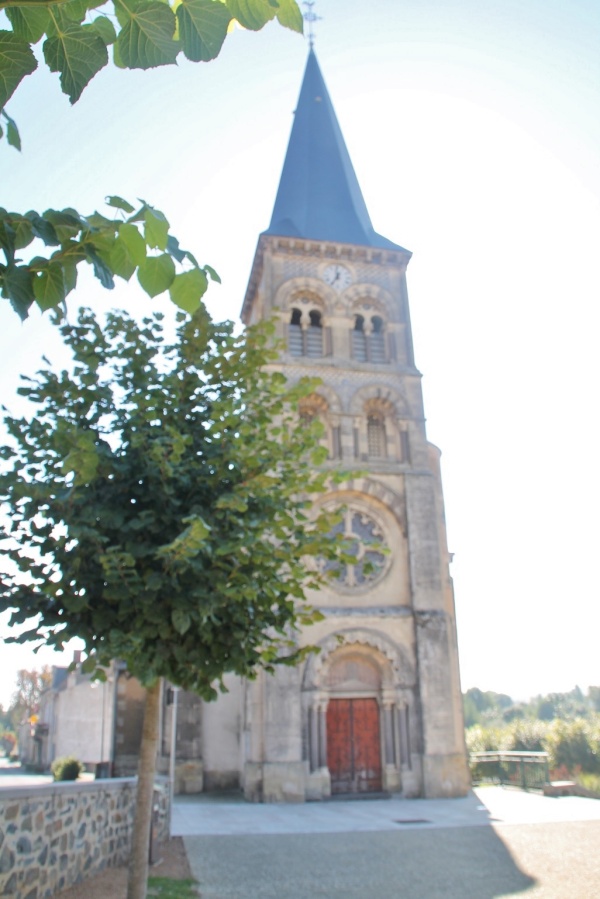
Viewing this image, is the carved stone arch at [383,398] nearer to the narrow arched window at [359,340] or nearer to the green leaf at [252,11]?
the narrow arched window at [359,340]

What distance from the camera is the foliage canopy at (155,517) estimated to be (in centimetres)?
680

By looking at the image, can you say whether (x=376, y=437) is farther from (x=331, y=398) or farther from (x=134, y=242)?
(x=134, y=242)

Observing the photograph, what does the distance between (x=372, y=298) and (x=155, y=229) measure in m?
22.9

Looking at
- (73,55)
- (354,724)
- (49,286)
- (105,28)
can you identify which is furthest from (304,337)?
(73,55)

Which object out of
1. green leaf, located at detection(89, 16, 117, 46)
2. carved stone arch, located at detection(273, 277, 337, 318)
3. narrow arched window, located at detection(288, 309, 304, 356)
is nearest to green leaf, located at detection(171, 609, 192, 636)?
green leaf, located at detection(89, 16, 117, 46)

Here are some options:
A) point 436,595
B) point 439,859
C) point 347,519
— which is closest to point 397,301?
point 347,519

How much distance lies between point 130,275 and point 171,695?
42.2 feet

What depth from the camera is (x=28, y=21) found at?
2.18 m

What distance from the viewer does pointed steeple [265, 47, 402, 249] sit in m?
25.8

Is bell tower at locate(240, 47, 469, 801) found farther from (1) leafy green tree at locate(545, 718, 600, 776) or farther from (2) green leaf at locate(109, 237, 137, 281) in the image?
(2) green leaf at locate(109, 237, 137, 281)

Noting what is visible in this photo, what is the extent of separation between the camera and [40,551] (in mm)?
7230

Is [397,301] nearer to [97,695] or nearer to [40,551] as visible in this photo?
[40,551]

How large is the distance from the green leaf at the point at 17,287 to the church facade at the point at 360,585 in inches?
610

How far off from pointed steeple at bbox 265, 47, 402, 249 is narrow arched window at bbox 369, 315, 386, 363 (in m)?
2.80
